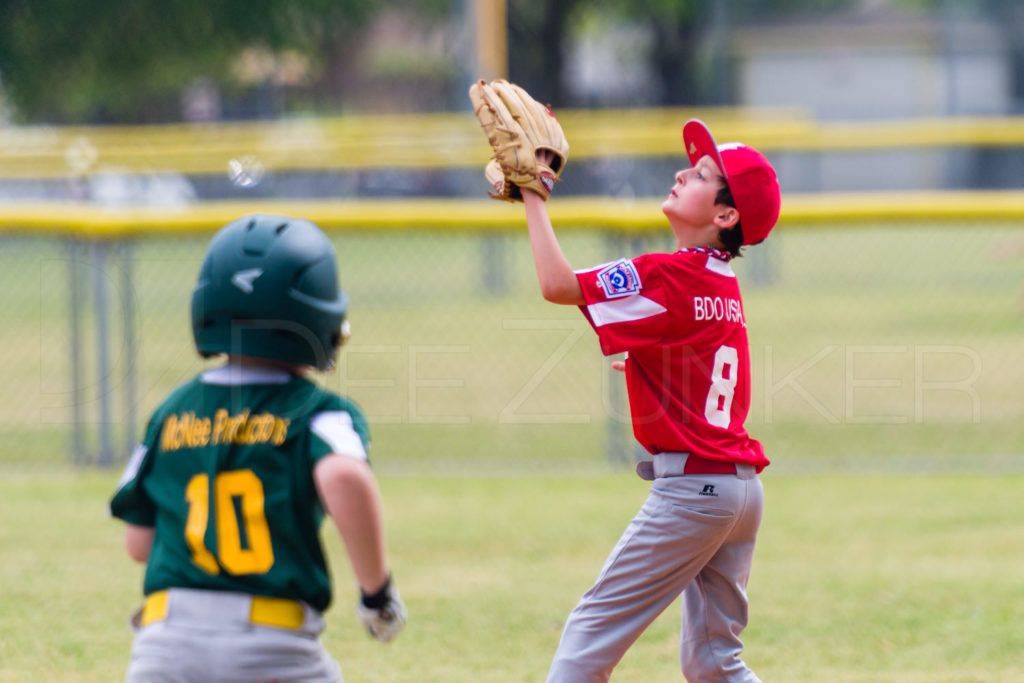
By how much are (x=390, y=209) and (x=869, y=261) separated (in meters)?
9.08

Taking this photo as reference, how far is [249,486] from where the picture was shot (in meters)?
2.54

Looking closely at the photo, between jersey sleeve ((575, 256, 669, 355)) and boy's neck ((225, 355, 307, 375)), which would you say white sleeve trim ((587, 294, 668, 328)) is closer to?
jersey sleeve ((575, 256, 669, 355))

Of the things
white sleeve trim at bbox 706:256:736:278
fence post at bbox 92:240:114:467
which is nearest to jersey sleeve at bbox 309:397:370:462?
white sleeve trim at bbox 706:256:736:278

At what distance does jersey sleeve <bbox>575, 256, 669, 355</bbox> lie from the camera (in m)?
3.24

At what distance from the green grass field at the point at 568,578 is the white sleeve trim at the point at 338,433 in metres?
1.84

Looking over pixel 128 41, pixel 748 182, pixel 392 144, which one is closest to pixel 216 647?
pixel 748 182

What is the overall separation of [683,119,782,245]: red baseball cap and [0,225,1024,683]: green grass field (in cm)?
155

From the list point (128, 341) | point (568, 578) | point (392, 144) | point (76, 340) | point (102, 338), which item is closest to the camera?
point (568, 578)

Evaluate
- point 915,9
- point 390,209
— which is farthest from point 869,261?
point 915,9

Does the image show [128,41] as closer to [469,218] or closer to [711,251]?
[469,218]

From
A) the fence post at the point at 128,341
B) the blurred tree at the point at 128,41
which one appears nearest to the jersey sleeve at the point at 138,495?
the fence post at the point at 128,341

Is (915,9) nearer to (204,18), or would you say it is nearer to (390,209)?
(204,18)

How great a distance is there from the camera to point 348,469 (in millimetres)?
2480

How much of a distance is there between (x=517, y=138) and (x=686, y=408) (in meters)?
0.80
